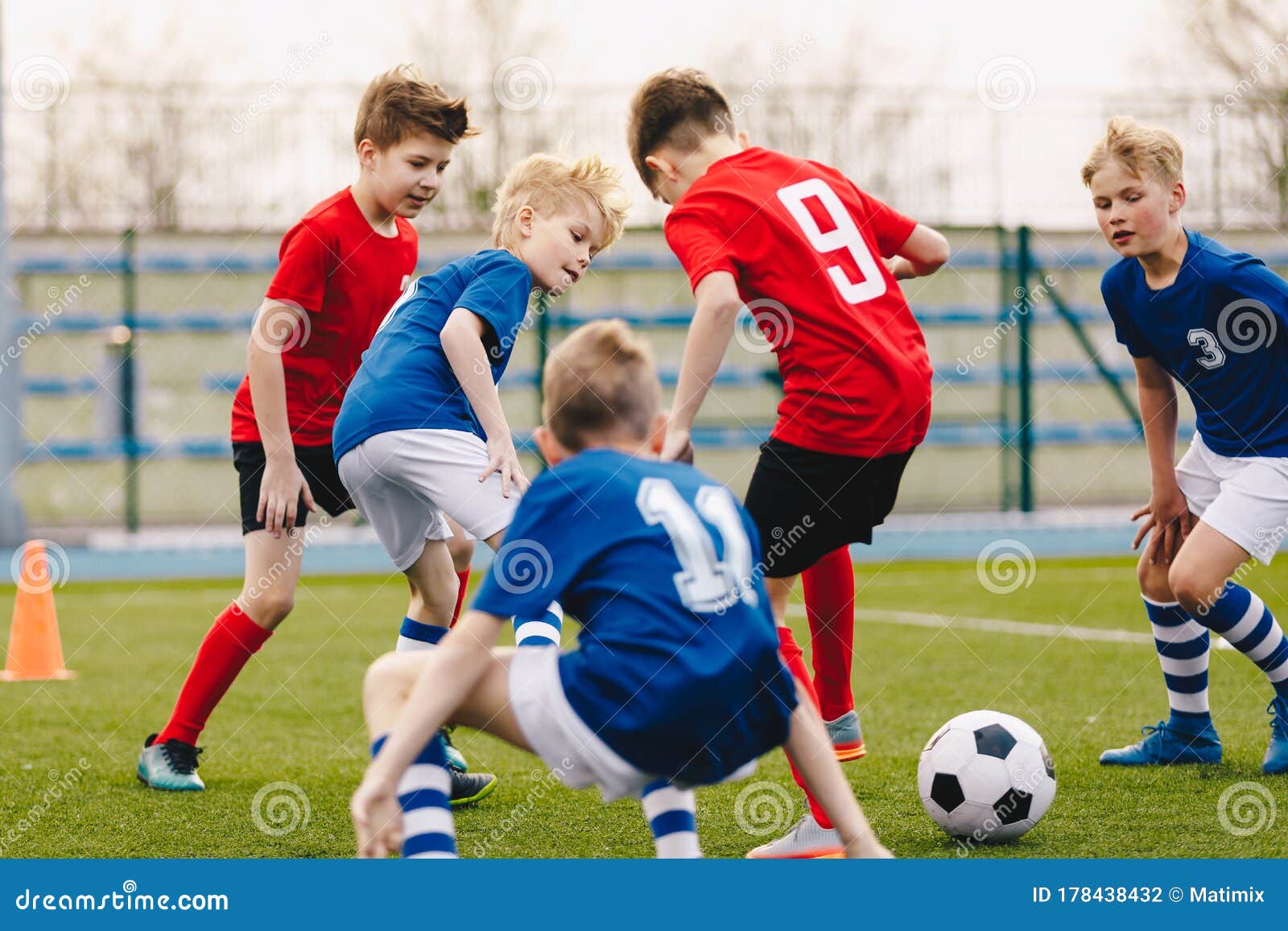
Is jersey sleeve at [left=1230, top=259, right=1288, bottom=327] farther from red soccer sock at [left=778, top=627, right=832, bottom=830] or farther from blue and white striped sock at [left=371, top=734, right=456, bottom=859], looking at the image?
blue and white striped sock at [left=371, top=734, right=456, bottom=859]

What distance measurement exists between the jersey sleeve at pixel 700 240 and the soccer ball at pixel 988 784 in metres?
1.29

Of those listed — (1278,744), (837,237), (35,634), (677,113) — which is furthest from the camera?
(35,634)

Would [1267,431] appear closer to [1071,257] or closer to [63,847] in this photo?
[63,847]

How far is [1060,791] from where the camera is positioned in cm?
393

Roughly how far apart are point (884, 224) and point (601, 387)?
145cm

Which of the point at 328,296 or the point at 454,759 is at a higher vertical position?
the point at 328,296

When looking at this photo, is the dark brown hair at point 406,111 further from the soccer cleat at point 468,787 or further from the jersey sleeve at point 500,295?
the soccer cleat at point 468,787

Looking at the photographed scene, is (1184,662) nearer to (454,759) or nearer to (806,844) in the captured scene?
(806,844)

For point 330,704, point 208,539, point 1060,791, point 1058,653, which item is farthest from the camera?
point 208,539

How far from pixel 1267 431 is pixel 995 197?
36.4 feet

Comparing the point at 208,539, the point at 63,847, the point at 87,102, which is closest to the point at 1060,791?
the point at 63,847

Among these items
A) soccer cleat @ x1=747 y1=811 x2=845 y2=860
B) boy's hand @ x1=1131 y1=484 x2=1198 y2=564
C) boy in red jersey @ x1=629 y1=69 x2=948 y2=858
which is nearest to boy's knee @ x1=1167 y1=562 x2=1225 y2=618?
boy's hand @ x1=1131 y1=484 x2=1198 y2=564

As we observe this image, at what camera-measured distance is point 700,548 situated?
97.3 inches

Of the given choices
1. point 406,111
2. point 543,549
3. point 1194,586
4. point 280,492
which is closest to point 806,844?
point 543,549
